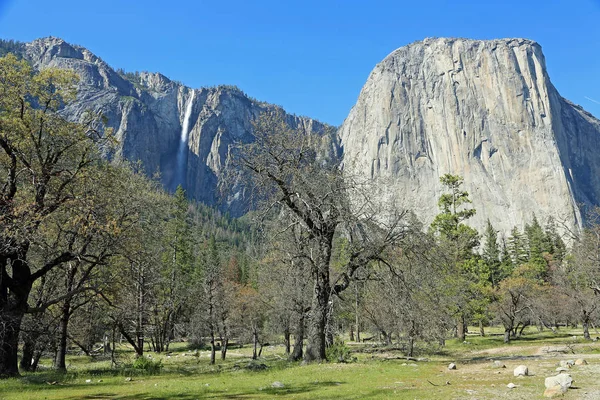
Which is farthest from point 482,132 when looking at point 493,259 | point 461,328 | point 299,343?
point 299,343

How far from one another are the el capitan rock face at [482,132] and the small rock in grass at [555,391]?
403 ft

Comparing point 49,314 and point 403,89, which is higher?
point 403,89

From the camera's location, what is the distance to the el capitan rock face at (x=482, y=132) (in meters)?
133

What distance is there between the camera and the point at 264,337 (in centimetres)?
4253

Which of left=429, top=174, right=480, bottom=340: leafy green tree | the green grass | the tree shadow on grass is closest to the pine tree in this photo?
left=429, top=174, right=480, bottom=340: leafy green tree

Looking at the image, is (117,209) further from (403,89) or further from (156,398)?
(403,89)

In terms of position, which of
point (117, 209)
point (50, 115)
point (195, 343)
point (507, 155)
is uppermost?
point (507, 155)

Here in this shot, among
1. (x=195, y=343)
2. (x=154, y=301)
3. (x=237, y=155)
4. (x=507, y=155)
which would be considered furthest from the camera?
(x=507, y=155)

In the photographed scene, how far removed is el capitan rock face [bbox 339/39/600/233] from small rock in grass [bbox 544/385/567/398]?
122755 mm

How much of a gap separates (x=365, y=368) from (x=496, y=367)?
14.9 ft

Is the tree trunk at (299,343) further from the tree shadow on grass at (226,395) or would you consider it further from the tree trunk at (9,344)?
the tree trunk at (9,344)

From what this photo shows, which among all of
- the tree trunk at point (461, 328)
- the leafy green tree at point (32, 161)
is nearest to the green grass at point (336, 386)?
the leafy green tree at point (32, 161)

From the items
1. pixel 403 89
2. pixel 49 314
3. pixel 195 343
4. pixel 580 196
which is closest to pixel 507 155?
pixel 580 196

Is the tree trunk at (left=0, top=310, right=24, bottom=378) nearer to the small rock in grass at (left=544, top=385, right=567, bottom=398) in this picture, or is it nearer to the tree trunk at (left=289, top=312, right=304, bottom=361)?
the tree trunk at (left=289, top=312, right=304, bottom=361)
